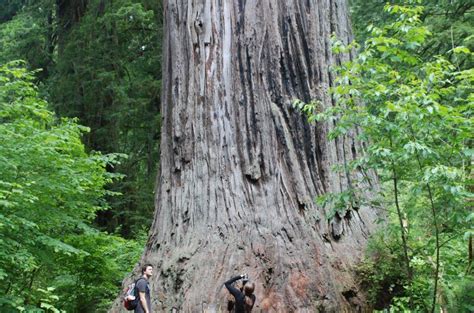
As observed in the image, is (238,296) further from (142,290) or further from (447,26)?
(447,26)

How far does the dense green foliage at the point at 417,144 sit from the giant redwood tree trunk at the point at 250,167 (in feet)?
3.54

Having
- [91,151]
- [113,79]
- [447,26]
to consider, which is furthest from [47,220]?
[447,26]

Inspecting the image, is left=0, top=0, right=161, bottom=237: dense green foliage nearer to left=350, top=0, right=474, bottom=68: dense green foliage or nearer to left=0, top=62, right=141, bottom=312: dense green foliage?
left=0, top=62, right=141, bottom=312: dense green foliage

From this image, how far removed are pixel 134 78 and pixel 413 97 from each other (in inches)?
522

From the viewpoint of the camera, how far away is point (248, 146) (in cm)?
787

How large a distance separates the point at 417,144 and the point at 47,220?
578 cm

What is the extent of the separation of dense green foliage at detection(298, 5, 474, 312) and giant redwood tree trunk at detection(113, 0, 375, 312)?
108 cm

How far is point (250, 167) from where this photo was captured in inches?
305

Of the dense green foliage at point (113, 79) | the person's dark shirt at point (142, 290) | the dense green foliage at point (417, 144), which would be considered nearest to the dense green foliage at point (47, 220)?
the person's dark shirt at point (142, 290)

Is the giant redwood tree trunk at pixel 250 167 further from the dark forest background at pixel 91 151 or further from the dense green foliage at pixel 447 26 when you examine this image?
the dense green foliage at pixel 447 26

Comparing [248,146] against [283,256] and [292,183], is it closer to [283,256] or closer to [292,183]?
[292,183]

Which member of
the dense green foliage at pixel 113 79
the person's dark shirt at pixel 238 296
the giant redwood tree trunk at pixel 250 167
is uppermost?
the dense green foliage at pixel 113 79

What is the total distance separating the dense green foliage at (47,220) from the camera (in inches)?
311

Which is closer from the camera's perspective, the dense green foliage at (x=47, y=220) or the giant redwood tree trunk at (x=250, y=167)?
the giant redwood tree trunk at (x=250, y=167)
